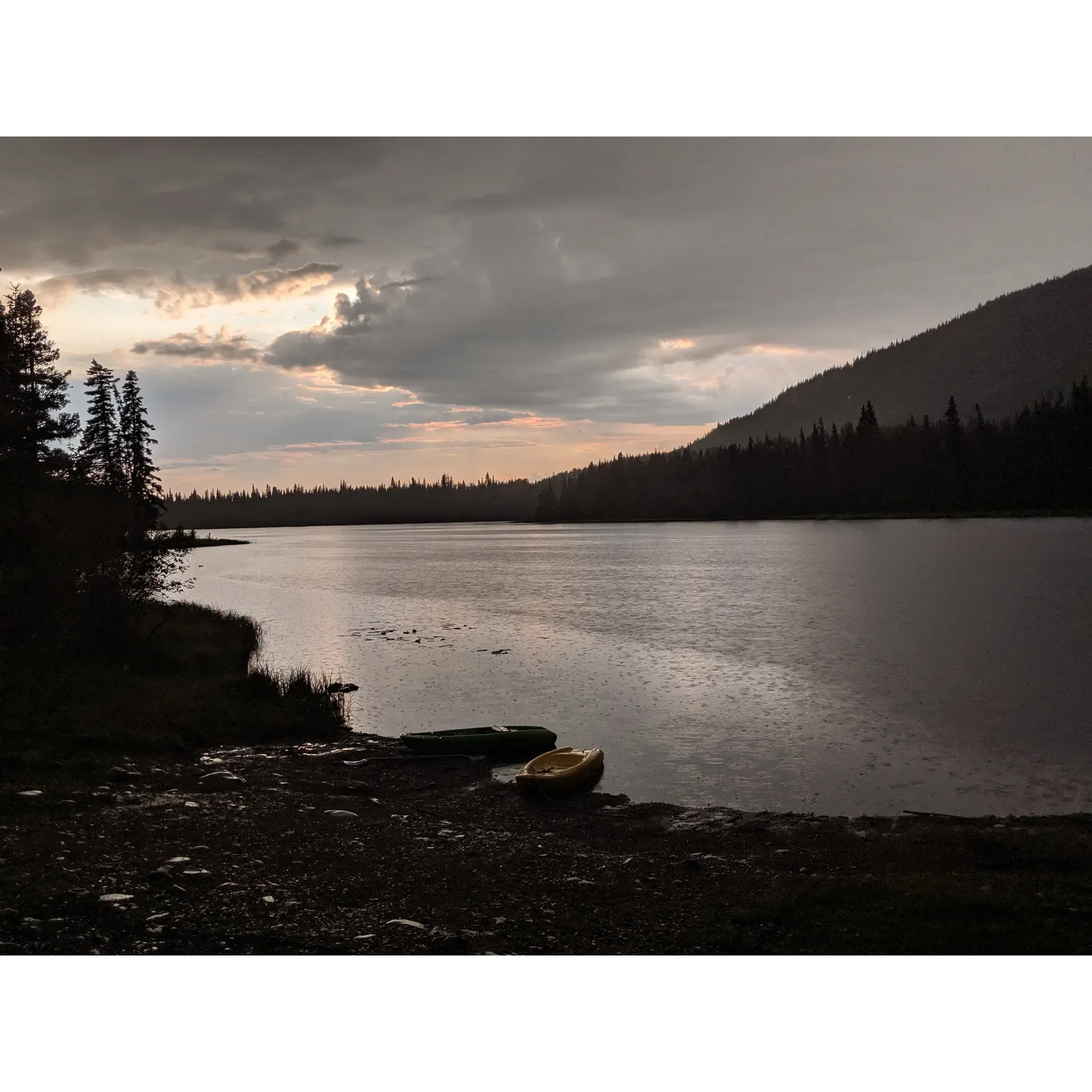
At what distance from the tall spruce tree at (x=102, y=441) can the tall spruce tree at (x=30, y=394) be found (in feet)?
9.13

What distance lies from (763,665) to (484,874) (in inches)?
764

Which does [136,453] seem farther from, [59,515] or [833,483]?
[833,483]

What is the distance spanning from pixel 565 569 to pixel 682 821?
5813 cm

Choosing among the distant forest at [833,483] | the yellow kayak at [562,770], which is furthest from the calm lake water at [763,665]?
the distant forest at [833,483]

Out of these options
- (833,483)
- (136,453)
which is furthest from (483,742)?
(833,483)

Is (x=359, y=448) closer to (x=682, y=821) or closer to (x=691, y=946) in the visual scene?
(x=682, y=821)

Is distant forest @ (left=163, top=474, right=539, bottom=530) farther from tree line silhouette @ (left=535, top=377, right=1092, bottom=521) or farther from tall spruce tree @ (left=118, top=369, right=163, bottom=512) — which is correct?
tree line silhouette @ (left=535, top=377, right=1092, bottom=521)

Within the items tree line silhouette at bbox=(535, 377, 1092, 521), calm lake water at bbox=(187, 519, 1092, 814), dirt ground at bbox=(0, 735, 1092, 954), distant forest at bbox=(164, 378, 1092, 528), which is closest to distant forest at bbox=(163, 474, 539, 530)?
distant forest at bbox=(164, 378, 1092, 528)

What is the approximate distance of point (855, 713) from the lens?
20516mm

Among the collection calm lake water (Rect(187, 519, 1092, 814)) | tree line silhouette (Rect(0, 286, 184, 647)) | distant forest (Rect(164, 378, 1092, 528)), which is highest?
distant forest (Rect(164, 378, 1092, 528))

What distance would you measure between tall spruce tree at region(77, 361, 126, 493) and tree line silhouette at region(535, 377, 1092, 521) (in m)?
73.5

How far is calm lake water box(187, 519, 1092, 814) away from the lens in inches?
614

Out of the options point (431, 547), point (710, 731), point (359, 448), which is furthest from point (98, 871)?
point (431, 547)

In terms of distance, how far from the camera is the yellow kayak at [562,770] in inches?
565
